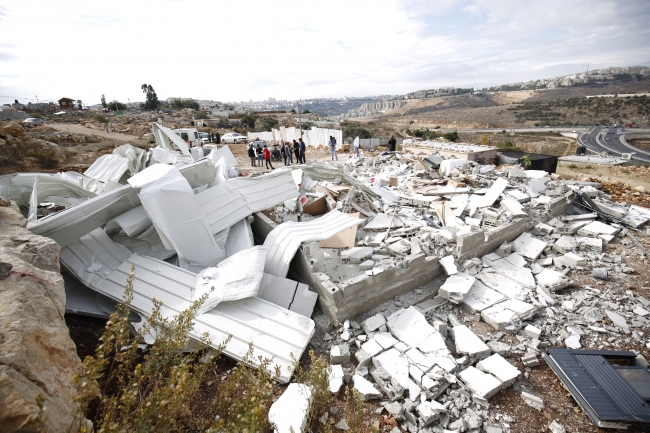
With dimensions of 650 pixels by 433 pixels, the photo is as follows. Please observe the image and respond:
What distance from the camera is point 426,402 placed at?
9.61ft

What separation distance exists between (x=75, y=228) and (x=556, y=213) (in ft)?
30.0

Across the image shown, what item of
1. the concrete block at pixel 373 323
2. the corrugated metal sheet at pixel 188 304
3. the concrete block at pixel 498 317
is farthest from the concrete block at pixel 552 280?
the corrugated metal sheet at pixel 188 304

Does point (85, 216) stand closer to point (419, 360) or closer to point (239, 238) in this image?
point (239, 238)

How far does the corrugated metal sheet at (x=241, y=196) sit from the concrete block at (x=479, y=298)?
356 cm

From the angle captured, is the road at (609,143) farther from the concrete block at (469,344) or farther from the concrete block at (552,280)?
the concrete block at (469,344)

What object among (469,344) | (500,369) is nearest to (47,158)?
(469,344)

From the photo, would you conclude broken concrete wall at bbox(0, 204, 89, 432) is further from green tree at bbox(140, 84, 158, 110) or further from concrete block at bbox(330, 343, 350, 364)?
green tree at bbox(140, 84, 158, 110)

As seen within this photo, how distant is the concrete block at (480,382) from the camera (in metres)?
3.04

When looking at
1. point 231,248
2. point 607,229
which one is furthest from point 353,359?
point 607,229

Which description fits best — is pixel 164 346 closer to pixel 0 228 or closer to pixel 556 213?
pixel 0 228

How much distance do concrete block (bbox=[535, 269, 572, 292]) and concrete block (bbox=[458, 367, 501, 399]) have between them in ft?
7.69

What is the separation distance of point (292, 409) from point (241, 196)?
3.56 meters

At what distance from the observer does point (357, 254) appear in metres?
5.09

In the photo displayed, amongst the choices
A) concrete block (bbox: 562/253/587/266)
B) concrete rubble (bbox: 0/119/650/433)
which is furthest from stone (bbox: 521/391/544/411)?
concrete block (bbox: 562/253/587/266)
